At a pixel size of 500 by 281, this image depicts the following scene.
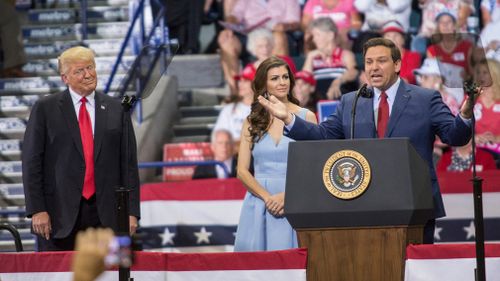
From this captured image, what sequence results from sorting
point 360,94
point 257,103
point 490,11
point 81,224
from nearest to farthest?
point 360,94, point 81,224, point 257,103, point 490,11

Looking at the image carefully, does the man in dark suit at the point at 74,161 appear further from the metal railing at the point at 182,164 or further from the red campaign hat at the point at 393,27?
the red campaign hat at the point at 393,27

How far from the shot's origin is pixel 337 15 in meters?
14.5

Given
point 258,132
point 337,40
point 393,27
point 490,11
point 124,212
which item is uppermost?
point 490,11

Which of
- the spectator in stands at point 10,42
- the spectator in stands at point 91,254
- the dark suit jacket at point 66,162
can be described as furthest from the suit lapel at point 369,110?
the spectator in stands at point 10,42

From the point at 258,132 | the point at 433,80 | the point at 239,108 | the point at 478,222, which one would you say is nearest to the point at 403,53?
the point at 433,80

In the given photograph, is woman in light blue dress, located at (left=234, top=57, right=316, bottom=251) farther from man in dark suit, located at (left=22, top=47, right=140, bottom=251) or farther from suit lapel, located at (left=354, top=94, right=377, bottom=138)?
suit lapel, located at (left=354, top=94, right=377, bottom=138)

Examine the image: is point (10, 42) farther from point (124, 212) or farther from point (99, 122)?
point (124, 212)

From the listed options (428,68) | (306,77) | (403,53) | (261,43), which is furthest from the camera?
(261,43)

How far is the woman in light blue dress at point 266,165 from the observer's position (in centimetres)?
830

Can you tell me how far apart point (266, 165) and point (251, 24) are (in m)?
6.66

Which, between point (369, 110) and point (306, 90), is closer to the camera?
point (369, 110)

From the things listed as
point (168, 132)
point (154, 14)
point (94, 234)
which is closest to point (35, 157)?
point (94, 234)

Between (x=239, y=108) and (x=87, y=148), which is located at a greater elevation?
(x=239, y=108)

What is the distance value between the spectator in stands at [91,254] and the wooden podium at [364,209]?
2.59 metres
